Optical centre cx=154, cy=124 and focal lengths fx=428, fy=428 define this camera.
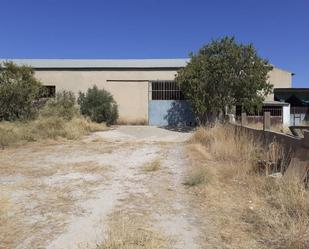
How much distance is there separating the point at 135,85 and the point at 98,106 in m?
4.21

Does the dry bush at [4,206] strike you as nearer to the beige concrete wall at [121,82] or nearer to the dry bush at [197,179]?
the dry bush at [197,179]

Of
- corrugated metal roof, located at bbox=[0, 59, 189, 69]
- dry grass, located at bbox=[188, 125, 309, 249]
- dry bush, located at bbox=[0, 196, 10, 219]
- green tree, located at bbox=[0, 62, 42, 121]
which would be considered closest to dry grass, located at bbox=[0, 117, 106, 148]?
green tree, located at bbox=[0, 62, 42, 121]

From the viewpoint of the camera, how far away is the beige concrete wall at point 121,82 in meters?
33.6

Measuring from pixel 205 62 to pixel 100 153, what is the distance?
47.1 ft

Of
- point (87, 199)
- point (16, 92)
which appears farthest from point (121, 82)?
point (87, 199)

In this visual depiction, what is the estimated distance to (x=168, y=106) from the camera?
33.2m

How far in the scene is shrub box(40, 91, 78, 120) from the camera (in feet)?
90.2

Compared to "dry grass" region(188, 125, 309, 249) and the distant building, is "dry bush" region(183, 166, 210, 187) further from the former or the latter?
the distant building

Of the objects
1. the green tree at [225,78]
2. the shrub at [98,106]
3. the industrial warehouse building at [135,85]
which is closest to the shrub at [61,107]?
the shrub at [98,106]

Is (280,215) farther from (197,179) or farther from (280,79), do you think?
(280,79)

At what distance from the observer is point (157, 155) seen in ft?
50.6

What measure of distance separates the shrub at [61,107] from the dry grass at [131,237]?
2153 centimetres

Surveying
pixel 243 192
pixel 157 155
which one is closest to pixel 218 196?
pixel 243 192

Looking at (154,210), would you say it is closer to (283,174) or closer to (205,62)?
(283,174)
